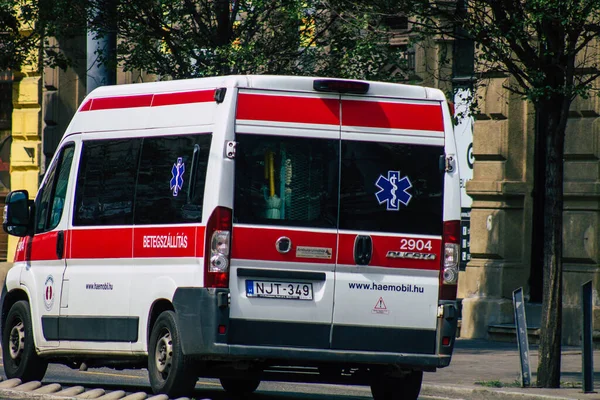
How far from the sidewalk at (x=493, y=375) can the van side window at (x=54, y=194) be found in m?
3.73

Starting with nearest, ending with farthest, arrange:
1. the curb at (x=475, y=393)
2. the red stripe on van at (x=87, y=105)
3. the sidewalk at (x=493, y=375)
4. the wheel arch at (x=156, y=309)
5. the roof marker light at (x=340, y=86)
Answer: the roof marker light at (x=340, y=86) < the wheel arch at (x=156, y=309) < the red stripe on van at (x=87, y=105) < the curb at (x=475, y=393) < the sidewalk at (x=493, y=375)

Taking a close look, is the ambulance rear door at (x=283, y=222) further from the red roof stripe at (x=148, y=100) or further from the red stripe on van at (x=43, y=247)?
the red stripe on van at (x=43, y=247)

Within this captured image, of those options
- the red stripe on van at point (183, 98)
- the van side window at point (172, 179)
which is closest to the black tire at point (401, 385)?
the van side window at point (172, 179)

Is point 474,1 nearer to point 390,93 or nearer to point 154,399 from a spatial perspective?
point 390,93

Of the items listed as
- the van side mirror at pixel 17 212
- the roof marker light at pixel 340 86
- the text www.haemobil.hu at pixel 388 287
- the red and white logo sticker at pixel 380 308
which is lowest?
the red and white logo sticker at pixel 380 308

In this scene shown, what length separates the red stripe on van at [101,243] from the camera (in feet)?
36.4

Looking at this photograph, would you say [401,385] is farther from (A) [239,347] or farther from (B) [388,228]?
(A) [239,347]

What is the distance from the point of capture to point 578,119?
1906cm

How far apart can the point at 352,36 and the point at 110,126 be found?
18.5ft

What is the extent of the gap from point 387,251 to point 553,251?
10.6 feet

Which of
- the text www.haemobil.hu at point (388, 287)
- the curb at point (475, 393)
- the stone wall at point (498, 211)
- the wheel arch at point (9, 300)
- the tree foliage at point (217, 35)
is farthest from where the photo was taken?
the stone wall at point (498, 211)

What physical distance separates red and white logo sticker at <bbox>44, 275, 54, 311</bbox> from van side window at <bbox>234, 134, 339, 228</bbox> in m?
2.68

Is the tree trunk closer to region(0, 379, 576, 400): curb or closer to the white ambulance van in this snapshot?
region(0, 379, 576, 400): curb

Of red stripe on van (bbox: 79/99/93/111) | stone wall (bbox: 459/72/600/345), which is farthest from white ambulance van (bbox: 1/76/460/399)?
stone wall (bbox: 459/72/600/345)
